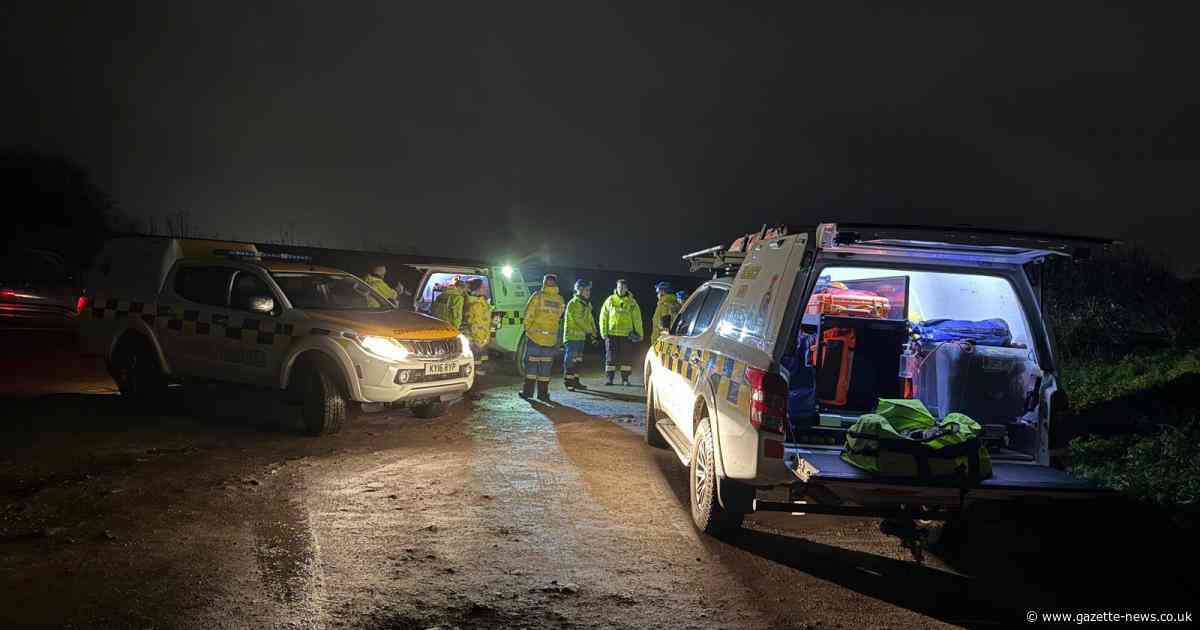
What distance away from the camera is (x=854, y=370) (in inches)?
227

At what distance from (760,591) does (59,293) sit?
1392 centimetres

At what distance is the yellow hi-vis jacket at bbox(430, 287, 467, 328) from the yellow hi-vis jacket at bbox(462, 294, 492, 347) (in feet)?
0.37

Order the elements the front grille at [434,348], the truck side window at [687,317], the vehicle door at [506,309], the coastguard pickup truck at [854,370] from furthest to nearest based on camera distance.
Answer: the vehicle door at [506,309], the front grille at [434,348], the truck side window at [687,317], the coastguard pickup truck at [854,370]

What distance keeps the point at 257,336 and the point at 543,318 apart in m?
3.93

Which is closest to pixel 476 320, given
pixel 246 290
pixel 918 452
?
pixel 246 290

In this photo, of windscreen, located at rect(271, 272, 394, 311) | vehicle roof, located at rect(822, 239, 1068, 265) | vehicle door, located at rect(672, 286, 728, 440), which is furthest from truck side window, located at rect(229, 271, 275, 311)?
vehicle roof, located at rect(822, 239, 1068, 265)

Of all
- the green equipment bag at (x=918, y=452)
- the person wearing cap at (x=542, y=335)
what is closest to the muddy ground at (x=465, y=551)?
the green equipment bag at (x=918, y=452)

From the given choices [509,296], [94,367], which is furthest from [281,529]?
[94,367]

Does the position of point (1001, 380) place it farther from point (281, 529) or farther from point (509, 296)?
point (509, 296)

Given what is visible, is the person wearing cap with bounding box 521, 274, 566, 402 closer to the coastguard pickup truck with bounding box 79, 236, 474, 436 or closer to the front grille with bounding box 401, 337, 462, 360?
the coastguard pickup truck with bounding box 79, 236, 474, 436

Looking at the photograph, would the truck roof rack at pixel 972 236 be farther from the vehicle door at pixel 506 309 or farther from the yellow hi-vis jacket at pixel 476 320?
the vehicle door at pixel 506 309

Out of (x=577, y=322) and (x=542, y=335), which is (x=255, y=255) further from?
(x=577, y=322)

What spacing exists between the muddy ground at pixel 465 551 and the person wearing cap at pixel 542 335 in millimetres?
3304

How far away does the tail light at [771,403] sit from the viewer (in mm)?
4203
